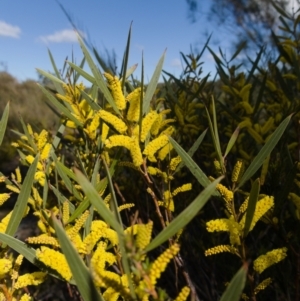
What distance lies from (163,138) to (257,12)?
12.4m

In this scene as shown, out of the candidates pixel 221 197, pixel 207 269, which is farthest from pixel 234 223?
pixel 207 269

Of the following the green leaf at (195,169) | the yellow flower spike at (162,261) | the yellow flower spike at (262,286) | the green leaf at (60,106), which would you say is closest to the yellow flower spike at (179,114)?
the green leaf at (60,106)

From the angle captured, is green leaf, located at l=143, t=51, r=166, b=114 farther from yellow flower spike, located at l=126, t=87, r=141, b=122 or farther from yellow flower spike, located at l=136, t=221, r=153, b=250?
yellow flower spike, located at l=136, t=221, r=153, b=250

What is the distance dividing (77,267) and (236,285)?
137 mm

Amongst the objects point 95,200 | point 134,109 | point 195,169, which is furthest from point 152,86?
point 95,200

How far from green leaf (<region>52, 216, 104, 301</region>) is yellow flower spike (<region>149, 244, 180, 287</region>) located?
0.07 metres

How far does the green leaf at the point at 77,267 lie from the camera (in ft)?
1.06

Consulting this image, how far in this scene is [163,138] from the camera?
2.19 ft

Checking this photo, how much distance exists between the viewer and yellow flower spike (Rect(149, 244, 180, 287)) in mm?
290

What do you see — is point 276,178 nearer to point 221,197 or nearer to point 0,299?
point 221,197

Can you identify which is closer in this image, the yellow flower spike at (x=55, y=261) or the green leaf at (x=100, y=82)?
the yellow flower spike at (x=55, y=261)

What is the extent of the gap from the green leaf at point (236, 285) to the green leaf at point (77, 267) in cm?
12

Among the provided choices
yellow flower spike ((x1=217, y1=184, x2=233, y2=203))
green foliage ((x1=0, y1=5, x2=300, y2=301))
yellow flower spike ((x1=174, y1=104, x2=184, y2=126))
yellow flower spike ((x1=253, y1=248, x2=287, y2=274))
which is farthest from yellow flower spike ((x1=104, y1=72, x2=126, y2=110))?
yellow flower spike ((x1=174, y1=104, x2=184, y2=126))

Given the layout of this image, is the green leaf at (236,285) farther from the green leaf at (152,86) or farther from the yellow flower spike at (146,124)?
the green leaf at (152,86)
